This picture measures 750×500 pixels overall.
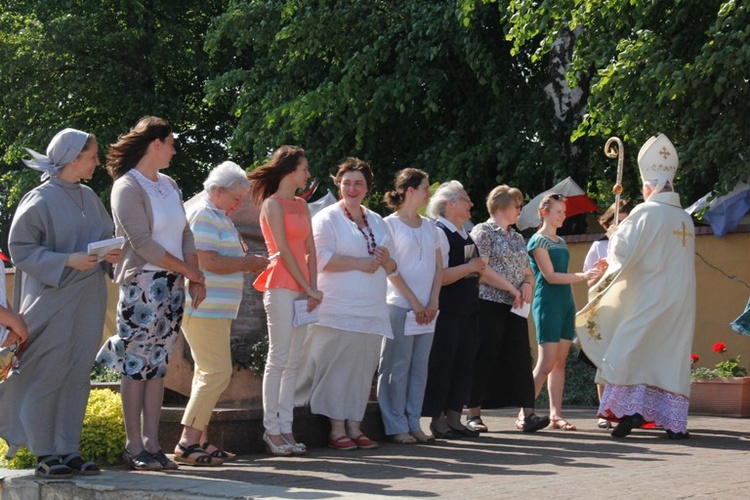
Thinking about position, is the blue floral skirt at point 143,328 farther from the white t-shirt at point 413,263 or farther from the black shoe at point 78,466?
the white t-shirt at point 413,263

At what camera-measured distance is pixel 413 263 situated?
9703 millimetres

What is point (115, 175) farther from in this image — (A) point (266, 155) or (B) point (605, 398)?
(A) point (266, 155)

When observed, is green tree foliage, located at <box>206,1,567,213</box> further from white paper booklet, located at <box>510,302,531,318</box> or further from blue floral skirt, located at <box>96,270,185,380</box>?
blue floral skirt, located at <box>96,270,185,380</box>

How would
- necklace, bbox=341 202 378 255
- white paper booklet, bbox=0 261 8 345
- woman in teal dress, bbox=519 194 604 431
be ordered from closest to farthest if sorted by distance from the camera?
1. white paper booklet, bbox=0 261 8 345
2. necklace, bbox=341 202 378 255
3. woman in teal dress, bbox=519 194 604 431

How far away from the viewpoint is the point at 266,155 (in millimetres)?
22000

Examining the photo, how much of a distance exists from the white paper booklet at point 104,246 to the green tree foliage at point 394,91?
12421mm

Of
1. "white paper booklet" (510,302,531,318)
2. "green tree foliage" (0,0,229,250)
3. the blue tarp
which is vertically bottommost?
"white paper booklet" (510,302,531,318)

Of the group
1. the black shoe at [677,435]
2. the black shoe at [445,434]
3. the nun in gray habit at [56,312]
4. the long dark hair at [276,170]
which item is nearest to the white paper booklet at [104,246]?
the nun in gray habit at [56,312]

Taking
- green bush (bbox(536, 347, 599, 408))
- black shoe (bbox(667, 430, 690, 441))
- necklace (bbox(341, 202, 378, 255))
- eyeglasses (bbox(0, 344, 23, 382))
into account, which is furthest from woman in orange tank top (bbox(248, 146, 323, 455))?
green bush (bbox(536, 347, 599, 408))

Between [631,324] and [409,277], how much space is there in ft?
5.91

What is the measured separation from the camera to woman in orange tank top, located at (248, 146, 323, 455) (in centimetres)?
→ 857

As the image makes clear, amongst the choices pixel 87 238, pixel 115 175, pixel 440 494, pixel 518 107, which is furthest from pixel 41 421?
pixel 518 107

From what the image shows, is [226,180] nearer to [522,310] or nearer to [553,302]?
[522,310]

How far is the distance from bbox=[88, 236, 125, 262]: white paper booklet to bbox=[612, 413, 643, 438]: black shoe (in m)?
4.50
